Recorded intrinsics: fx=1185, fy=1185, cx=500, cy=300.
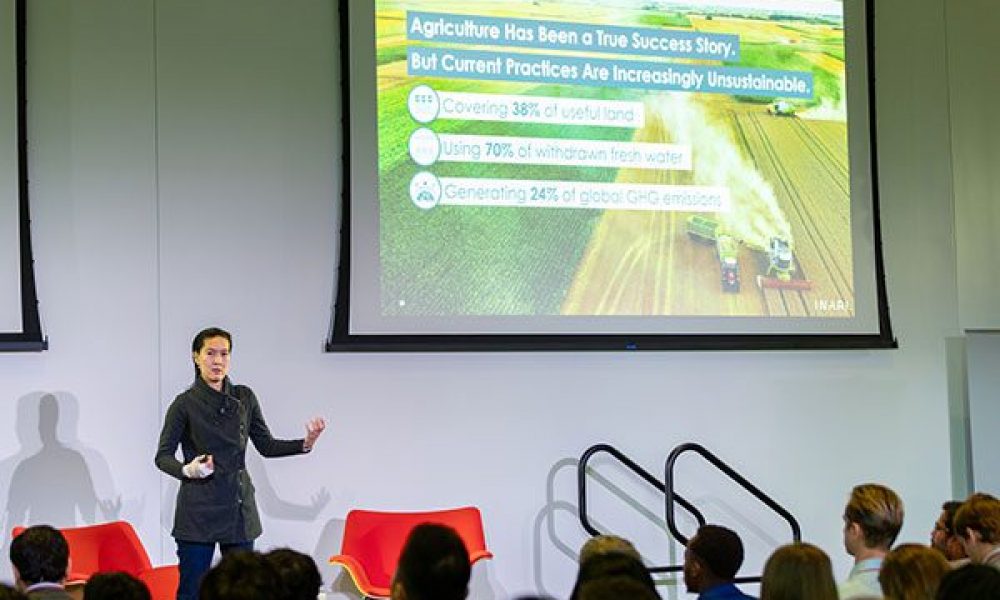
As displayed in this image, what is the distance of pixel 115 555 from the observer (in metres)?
4.68

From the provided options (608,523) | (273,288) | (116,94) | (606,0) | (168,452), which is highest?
(606,0)

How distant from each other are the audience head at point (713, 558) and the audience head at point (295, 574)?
3.88 feet

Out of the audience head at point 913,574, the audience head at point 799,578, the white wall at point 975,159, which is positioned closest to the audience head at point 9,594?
the audience head at point 799,578

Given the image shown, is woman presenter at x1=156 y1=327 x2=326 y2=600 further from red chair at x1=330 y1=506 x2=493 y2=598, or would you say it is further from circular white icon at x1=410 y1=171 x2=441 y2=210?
circular white icon at x1=410 y1=171 x2=441 y2=210

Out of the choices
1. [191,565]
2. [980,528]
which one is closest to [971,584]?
[980,528]

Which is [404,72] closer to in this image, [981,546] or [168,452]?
[168,452]

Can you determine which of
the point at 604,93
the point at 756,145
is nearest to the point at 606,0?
the point at 604,93

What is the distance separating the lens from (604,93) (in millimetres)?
5777

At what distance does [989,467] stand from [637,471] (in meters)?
2.40

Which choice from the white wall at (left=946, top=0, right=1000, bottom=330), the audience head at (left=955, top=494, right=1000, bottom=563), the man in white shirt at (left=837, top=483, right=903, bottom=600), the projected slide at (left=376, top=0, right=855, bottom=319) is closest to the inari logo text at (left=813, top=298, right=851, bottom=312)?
the projected slide at (left=376, top=0, right=855, bottom=319)

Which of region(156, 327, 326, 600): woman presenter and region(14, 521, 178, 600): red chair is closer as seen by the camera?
region(156, 327, 326, 600): woman presenter

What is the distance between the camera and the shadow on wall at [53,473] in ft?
16.1

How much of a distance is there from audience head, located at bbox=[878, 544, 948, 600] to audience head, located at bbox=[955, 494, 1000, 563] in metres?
1.00

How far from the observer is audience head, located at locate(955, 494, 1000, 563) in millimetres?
3639
